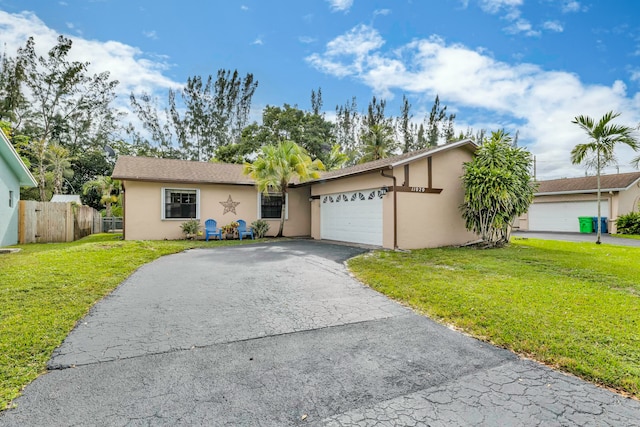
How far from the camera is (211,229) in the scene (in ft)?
44.2

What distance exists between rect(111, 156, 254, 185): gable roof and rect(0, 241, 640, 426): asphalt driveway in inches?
361

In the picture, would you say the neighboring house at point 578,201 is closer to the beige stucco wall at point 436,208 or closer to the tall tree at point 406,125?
the beige stucco wall at point 436,208

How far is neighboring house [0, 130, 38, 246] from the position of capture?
10.4 meters

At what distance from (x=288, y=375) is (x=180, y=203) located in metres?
12.4

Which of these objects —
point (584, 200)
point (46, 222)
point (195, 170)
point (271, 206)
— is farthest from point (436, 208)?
point (46, 222)

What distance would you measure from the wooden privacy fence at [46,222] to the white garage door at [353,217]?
10443mm

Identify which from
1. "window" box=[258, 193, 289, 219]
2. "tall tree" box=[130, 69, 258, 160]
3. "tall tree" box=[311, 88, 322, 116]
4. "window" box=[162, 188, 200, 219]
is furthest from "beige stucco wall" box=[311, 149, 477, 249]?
"tall tree" box=[130, 69, 258, 160]

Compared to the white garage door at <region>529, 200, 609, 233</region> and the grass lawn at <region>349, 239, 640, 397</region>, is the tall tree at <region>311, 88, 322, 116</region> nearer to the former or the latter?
the white garage door at <region>529, 200, 609, 233</region>

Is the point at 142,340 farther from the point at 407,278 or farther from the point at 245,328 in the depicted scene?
the point at 407,278

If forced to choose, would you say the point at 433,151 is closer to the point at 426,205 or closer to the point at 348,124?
the point at 426,205

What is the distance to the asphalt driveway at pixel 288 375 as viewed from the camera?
215 cm

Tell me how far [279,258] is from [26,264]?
18.4 feet

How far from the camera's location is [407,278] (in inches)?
238

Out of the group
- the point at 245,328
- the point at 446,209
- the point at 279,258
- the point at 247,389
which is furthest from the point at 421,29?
the point at 247,389
